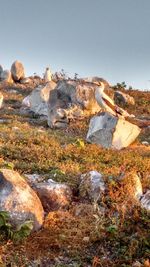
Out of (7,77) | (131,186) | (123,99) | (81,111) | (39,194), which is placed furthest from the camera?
(7,77)

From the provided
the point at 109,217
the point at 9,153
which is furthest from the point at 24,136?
the point at 109,217

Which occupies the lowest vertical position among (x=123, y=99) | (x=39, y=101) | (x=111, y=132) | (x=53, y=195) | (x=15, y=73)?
(x=53, y=195)

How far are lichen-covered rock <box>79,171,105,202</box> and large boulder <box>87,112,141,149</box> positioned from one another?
8.94 m

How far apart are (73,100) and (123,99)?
33.4 feet

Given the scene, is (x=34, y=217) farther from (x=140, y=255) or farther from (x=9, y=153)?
(x=9, y=153)

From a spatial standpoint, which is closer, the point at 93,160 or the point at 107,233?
the point at 107,233

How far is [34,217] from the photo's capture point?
10984 millimetres

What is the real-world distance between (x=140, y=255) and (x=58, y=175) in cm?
510

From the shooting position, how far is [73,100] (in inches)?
1267

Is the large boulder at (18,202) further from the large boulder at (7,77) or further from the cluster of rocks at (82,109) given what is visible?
the large boulder at (7,77)

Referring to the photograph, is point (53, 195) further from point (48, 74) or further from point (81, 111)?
point (48, 74)

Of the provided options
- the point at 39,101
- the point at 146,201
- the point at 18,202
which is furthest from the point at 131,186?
the point at 39,101

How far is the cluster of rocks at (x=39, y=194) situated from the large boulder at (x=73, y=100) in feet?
57.0

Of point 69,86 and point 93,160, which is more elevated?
point 69,86
